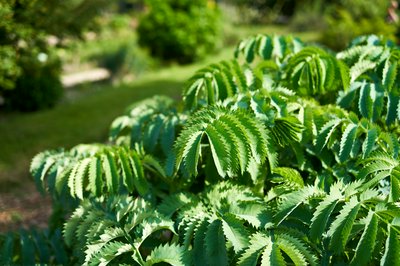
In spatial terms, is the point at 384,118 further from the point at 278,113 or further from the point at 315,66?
the point at 278,113

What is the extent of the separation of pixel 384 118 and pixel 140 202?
4.48 ft

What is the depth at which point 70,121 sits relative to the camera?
27.6 feet

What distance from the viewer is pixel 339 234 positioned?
6.09 ft

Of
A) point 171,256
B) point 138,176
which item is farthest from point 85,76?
point 171,256

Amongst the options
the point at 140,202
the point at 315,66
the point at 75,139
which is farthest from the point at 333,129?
the point at 75,139

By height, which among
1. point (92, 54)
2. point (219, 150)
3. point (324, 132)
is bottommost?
point (92, 54)

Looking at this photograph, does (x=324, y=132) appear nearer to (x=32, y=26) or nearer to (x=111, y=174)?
(x=111, y=174)

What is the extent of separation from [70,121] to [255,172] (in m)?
6.49

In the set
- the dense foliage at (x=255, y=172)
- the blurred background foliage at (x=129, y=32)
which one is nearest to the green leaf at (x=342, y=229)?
the dense foliage at (x=255, y=172)

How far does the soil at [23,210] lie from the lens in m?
4.84

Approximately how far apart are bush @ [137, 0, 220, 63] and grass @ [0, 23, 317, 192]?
1504 millimetres

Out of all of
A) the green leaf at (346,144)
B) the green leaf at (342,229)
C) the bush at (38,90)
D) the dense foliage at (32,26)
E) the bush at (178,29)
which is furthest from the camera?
the bush at (178,29)

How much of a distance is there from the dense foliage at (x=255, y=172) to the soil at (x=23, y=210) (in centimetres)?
179

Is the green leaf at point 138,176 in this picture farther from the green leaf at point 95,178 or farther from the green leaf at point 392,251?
the green leaf at point 392,251
